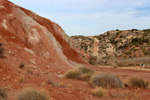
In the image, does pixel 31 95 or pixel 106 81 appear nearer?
pixel 31 95

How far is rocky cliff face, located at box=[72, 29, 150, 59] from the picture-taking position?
2002 inches

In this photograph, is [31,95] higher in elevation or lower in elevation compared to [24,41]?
lower

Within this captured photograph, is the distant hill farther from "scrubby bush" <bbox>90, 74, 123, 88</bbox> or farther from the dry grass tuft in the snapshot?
the dry grass tuft

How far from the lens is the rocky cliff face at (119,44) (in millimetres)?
50844

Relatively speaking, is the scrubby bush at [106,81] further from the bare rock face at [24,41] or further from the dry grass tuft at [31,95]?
the bare rock face at [24,41]

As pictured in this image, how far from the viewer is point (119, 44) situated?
58.4 meters

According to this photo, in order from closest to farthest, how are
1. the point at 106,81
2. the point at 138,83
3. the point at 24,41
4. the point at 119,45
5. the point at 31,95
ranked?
the point at 31,95 → the point at 106,81 → the point at 138,83 → the point at 24,41 → the point at 119,45

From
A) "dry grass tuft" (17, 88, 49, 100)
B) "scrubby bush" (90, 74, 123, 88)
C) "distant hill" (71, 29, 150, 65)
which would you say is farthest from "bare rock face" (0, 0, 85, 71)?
"distant hill" (71, 29, 150, 65)

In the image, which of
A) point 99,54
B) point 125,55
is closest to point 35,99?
point 125,55

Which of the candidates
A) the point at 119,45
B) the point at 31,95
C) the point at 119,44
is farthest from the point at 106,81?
the point at 119,44

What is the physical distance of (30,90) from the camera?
20.7 feet

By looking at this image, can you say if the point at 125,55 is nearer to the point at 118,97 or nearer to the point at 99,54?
the point at 99,54

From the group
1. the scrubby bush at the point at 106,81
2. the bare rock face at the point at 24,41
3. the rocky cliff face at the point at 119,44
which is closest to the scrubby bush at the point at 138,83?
the scrubby bush at the point at 106,81

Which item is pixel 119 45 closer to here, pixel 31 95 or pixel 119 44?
pixel 119 44
